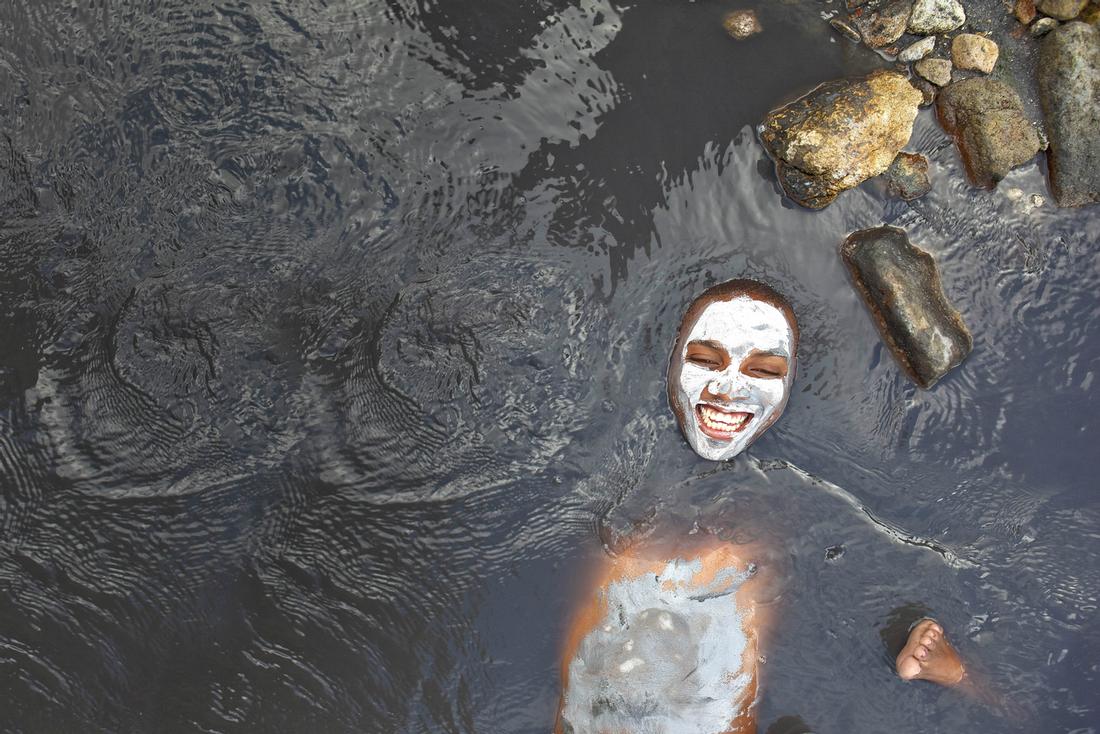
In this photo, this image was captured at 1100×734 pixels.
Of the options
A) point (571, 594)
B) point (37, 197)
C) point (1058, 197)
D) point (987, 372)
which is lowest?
point (571, 594)

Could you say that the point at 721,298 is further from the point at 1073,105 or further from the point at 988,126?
the point at 1073,105

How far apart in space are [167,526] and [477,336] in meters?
2.24

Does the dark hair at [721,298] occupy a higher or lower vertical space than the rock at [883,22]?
lower

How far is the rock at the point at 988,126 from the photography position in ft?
17.3

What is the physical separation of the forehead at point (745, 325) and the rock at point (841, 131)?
770 mm

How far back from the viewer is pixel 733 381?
518 centimetres

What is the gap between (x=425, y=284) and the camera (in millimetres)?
5352

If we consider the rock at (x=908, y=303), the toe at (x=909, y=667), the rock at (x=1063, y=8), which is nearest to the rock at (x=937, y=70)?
the rock at (x=1063, y=8)

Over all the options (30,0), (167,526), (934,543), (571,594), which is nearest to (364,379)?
(167,526)

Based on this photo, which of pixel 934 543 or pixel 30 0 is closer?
pixel 30 0

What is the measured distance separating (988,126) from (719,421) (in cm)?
242

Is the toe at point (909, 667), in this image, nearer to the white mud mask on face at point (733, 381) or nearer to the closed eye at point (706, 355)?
the white mud mask on face at point (733, 381)

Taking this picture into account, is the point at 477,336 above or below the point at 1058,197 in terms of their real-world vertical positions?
below

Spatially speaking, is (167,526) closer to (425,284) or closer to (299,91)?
(425,284)
